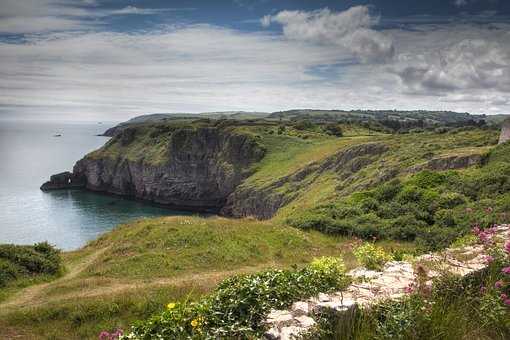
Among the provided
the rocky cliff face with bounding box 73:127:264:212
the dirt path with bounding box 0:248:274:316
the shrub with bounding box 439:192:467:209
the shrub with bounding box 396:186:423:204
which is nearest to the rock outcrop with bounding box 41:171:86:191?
the rocky cliff face with bounding box 73:127:264:212

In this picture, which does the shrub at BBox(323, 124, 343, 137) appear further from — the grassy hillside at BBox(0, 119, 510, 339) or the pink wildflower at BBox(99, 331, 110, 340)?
the pink wildflower at BBox(99, 331, 110, 340)

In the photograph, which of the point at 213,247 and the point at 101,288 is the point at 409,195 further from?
the point at 101,288

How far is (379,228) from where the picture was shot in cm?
2488

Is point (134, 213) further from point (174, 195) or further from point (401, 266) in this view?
point (401, 266)

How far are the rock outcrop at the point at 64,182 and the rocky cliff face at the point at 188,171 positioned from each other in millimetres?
3889

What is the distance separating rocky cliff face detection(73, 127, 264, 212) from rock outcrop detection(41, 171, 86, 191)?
3.89 m

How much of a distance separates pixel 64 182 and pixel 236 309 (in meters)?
157

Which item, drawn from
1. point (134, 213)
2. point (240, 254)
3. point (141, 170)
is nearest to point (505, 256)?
point (240, 254)

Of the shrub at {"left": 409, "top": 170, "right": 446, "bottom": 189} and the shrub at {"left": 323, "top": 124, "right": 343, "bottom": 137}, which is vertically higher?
the shrub at {"left": 409, "top": 170, "right": 446, "bottom": 189}

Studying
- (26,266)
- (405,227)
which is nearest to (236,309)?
(405,227)

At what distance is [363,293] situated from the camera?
8945mm

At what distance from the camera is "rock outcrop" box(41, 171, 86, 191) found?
5747 inches

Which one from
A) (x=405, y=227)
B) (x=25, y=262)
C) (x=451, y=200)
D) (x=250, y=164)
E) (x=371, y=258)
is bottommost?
(x=250, y=164)

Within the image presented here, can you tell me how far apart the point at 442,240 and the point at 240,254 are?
394 inches
